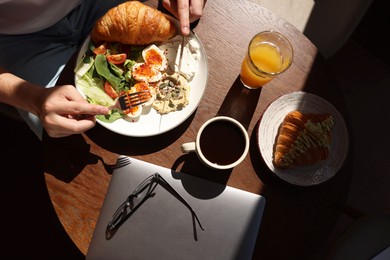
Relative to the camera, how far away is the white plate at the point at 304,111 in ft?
3.49

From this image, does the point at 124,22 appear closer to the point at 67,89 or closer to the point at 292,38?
the point at 67,89

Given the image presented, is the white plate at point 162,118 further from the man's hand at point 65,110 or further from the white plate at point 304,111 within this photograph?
the white plate at point 304,111

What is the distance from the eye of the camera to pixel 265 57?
1146mm

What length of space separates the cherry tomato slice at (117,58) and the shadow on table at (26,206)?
964mm

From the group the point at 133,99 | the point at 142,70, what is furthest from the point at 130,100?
the point at 142,70

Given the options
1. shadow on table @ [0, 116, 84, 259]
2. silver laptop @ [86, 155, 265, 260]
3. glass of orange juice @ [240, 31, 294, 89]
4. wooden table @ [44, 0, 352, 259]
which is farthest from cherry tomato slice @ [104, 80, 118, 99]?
shadow on table @ [0, 116, 84, 259]

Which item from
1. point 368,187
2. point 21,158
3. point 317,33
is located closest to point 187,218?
point 368,187

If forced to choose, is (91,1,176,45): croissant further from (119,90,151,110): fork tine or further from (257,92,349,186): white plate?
(257,92,349,186): white plate

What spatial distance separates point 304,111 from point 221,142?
0.98 ft

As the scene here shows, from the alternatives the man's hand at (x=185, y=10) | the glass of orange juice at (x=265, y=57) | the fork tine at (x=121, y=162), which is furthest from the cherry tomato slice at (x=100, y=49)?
the glass of orange juice at (x=265, y=57)

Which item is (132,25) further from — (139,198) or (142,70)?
(139,198)

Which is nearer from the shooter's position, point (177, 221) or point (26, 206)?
point (177, 221)

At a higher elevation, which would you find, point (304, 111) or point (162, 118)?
point (304, 111)

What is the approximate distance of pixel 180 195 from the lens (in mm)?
1040
